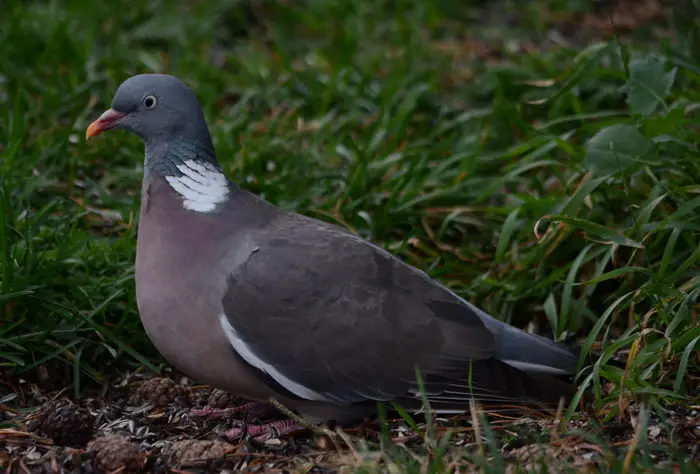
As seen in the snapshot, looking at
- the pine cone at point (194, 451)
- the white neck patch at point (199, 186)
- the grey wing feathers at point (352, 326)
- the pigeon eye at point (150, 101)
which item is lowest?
the pine cone at point (194, 451)

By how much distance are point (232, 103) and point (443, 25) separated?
183 centimetres

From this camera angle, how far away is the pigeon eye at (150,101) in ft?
13.2

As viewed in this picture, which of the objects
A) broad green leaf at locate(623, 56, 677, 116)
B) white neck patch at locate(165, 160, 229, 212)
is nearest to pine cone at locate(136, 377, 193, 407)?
white neck patch at locate(165, 160, 229, 212)

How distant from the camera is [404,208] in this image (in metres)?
4.94

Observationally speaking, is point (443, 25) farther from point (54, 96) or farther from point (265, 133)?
point (54, 96)

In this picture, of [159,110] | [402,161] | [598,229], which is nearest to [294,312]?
[159,110]

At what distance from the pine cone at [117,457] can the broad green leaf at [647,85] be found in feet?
8.07

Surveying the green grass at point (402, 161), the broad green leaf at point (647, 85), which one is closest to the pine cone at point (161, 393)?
the green grass at point (402, 161)

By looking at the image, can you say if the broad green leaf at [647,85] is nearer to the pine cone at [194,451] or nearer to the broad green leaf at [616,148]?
the broad green leaf at [616,148]

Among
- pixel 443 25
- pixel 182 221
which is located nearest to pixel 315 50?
pixel 443 25

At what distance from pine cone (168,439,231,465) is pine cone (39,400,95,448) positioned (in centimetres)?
29

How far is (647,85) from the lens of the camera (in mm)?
4551

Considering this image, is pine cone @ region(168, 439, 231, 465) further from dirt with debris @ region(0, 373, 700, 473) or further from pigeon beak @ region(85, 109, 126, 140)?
pigeon beak @ region(85, 109, 126, 140)

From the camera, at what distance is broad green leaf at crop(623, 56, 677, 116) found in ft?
14.8
